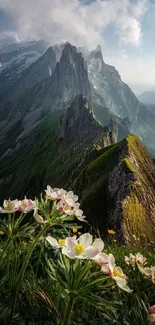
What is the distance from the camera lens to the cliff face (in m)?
21.7

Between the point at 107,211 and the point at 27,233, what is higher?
the point at 27,233

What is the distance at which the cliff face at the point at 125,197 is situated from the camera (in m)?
21.7

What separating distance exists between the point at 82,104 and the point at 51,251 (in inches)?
5526

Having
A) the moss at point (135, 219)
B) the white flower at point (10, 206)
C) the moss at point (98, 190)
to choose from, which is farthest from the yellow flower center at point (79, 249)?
the moss at point (135, 219)

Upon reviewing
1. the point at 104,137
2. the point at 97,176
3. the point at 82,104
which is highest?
the point at 82,104

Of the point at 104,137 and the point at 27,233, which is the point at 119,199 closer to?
the point at 27,233

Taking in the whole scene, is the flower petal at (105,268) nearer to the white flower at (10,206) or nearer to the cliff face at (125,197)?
the white flower at (10,206)

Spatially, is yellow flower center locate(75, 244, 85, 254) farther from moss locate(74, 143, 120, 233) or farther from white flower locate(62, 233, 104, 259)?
moss locate(74, 143, 120, 233)

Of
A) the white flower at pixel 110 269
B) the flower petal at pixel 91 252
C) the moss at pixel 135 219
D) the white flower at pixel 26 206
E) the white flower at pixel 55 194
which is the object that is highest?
the white flower at pixel 55 194

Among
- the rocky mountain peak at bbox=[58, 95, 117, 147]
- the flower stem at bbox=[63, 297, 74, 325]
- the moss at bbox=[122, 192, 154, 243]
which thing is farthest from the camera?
the rocky mountain peak at bbox=[58, 95, 117, 147]

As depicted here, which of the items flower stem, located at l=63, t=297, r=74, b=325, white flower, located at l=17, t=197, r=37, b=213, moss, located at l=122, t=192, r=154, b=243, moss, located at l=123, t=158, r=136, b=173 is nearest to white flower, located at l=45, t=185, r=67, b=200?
white flower, located at l=17, t=197, r=37, b=213

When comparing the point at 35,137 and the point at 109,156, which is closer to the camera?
the point at 109,156

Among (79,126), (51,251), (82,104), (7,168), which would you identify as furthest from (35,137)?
(51,251)

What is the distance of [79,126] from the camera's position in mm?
119812
